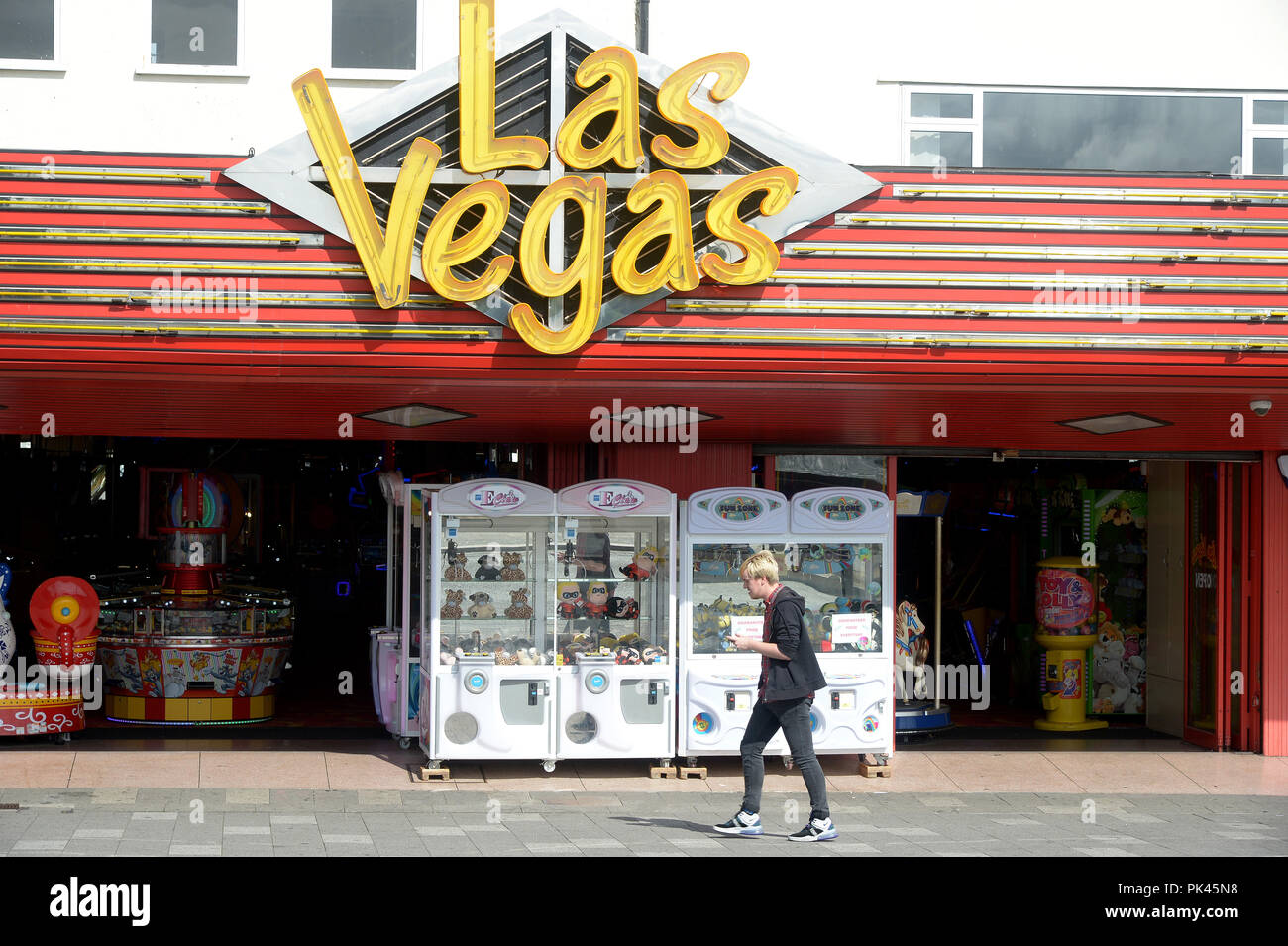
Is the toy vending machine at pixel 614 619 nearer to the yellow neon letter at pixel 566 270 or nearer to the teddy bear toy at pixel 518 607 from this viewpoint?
the teddy bear toy at pixel 518 607

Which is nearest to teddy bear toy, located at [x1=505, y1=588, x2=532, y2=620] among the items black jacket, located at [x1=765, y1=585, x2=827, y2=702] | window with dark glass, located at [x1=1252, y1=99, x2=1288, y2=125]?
black jacket, located at [x1=765, y1=585, x2=827, y2=702]

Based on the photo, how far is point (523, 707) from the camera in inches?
400

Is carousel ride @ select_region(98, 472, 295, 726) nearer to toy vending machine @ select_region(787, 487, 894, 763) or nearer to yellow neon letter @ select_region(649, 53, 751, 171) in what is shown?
toy vending machine @ select_region(787, 487, 894, 763)

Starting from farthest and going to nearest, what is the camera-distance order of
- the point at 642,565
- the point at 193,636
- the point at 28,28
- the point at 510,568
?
the point at 193,636 < the point at 642,565 < the point at 510,568 < the point at 28,28

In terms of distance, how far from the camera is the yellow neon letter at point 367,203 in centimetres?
888

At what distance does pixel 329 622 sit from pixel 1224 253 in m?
14.5

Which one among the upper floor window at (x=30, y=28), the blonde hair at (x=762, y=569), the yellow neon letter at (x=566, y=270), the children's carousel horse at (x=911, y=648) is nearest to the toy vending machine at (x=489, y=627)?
the yellow neon letter at (x=566, y=270)

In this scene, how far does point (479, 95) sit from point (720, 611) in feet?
13.8

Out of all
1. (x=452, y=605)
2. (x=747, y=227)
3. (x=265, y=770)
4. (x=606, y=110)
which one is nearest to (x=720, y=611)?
(x=452, y=605)

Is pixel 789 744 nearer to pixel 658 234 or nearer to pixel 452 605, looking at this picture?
pixel 452 605

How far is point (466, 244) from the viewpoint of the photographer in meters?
8.93

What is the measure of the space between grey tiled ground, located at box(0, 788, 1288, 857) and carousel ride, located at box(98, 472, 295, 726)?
9.25 feet

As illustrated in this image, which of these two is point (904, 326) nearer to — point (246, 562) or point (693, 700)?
point (693, 700)

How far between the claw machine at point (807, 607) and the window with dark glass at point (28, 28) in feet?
18.2
